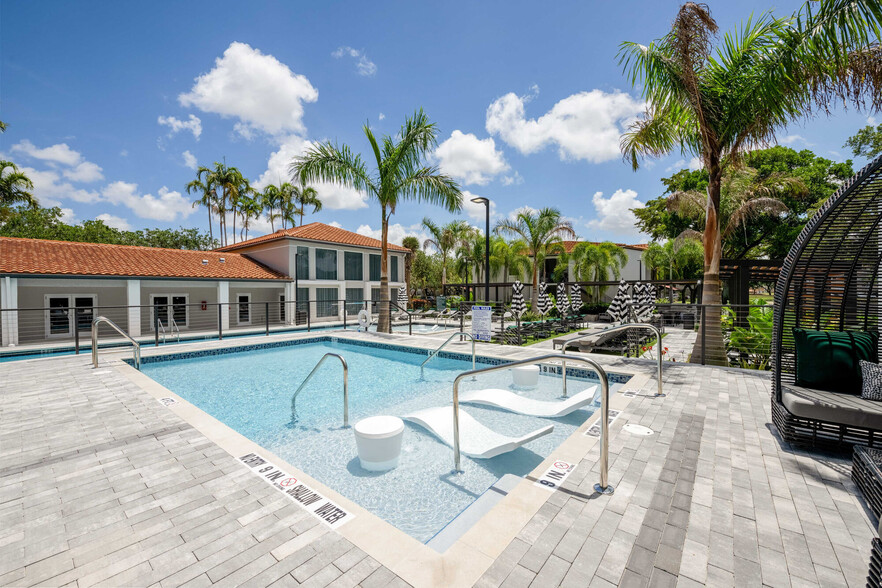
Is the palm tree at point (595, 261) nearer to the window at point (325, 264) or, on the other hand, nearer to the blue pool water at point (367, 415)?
the window at point (325, 264)

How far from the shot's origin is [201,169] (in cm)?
3156

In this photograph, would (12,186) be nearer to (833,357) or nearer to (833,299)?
(833,357)

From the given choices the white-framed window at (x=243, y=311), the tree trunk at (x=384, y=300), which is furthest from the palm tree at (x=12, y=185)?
the tree trunk at (x=384, y=300)

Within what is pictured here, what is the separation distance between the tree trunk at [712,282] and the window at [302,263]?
1881 centimetres

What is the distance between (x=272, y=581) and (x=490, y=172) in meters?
24.4

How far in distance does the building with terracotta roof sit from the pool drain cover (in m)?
12.1

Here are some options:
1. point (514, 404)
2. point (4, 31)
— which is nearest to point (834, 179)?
point (514, 404)

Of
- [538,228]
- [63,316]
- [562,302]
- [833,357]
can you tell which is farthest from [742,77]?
[63,316]

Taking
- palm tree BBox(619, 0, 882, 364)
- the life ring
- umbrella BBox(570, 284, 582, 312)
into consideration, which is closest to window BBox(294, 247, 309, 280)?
the life ring

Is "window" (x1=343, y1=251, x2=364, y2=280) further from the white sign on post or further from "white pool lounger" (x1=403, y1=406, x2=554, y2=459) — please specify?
"white pool lounger" (x1=403, y1=406, x2=554, y2=459)

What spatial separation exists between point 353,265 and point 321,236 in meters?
2.69

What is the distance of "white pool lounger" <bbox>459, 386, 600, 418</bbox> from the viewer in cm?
541

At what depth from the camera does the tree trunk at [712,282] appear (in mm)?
7680

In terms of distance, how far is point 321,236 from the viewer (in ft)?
74.1
